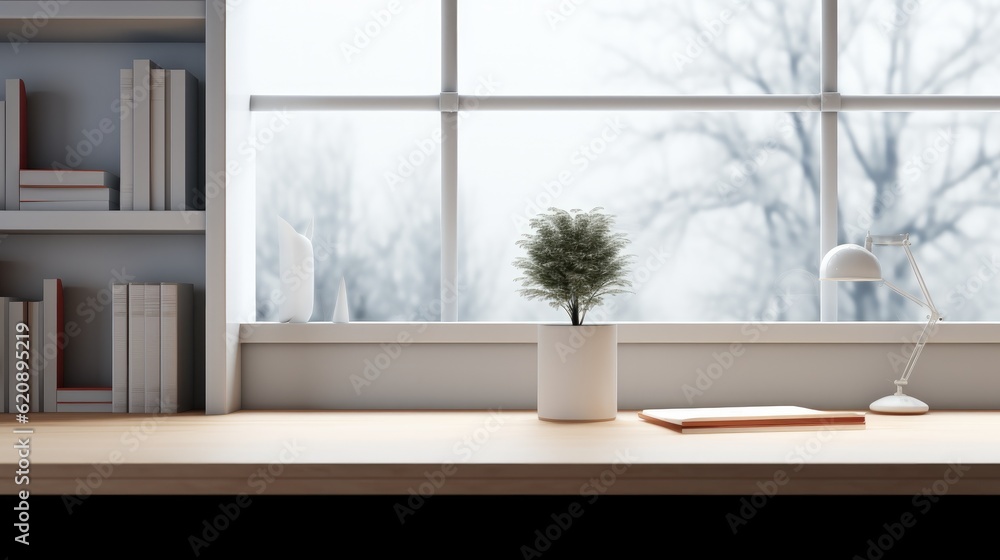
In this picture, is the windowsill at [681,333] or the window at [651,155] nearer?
the windowsill at [681,333]

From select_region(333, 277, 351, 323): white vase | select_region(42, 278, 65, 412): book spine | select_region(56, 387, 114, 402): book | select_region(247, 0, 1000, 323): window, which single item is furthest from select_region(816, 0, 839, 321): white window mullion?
select_region(42, 278, 65, 412): book spine

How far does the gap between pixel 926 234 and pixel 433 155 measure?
129cm

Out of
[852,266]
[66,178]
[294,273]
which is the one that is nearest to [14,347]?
[66,178]

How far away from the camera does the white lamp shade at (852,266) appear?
65.4 inches

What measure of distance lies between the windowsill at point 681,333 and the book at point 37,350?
17.7 inches

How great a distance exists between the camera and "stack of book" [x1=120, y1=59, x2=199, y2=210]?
1.74m

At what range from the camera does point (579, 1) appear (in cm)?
201

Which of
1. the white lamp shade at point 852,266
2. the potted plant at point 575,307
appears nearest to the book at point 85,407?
the potted plant at point 575,307

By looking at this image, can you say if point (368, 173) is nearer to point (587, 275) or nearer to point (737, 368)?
point (587, 275)

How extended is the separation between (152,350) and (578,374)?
3.13 ft

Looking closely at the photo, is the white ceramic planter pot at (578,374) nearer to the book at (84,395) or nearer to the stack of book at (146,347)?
the stack of book at (146,347)

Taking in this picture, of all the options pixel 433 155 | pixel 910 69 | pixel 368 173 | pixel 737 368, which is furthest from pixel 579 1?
pixel 737 368

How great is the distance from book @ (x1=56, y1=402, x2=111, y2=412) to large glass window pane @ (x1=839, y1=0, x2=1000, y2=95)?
6.49ft

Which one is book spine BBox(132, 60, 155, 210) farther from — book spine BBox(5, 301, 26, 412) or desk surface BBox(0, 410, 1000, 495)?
desk surface BBox(0, 410, 1000, 495)
